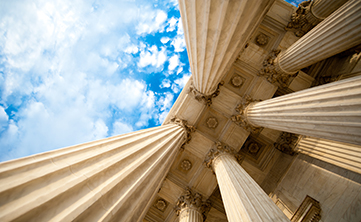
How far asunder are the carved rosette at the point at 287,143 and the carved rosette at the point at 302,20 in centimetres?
843

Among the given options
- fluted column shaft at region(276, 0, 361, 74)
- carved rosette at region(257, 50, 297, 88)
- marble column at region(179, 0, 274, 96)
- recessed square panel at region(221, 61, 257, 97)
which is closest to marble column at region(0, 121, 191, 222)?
marble column at region(179, 0, 274, 96)

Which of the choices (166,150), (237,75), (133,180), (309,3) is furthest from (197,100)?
(309,3)

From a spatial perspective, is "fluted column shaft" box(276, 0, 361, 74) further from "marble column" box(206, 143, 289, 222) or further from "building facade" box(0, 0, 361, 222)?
"marble column" box(206, 143, 289, 222)

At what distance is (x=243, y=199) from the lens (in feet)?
23.2

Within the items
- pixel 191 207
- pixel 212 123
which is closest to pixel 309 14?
pixel 212 123

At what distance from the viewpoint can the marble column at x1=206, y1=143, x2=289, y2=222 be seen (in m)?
6.07

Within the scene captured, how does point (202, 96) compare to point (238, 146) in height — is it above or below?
above

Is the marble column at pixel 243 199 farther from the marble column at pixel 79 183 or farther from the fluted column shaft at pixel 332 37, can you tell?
the fluted column shaft at pixel 332 37

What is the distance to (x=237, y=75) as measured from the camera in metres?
16.1

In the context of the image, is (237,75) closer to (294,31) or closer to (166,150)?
(294,31)

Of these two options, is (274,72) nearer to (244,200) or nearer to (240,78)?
(240,78)

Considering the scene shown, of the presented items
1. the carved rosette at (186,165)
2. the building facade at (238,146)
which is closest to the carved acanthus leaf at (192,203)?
the building facade at (238,146)

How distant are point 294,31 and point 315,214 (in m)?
13.6

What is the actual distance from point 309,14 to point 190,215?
671 inches
